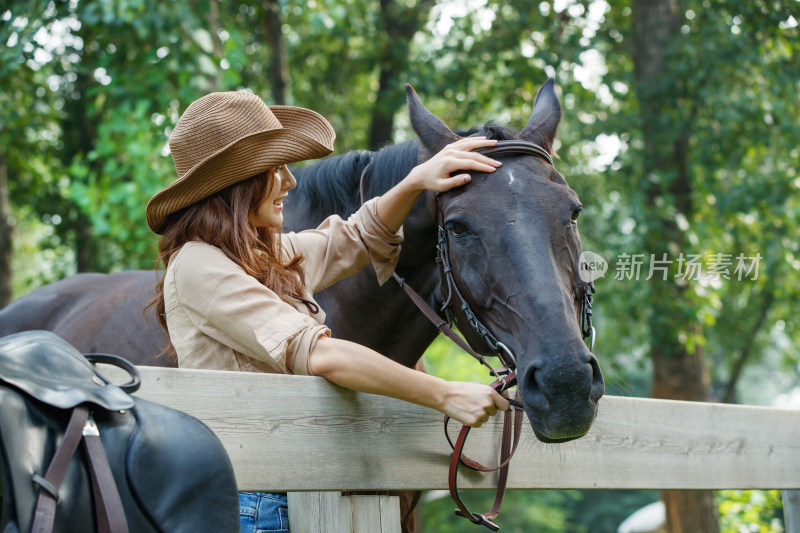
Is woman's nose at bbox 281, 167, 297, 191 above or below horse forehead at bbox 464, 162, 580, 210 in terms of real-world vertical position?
above

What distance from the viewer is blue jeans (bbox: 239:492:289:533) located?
6.93ft

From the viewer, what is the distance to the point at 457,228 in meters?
2.56

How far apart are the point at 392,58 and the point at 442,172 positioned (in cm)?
675

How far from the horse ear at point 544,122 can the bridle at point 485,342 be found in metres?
0.10

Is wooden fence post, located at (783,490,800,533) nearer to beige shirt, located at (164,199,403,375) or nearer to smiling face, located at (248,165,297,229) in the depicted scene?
beige shirt, located at (164,199,403,375)

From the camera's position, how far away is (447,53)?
340 inches

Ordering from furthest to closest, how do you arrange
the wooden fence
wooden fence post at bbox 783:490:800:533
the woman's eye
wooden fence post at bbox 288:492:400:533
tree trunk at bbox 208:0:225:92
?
1. tree trunk at bbox 208:0:225:92
2. wooden fence post at bbox 783:490:800:533
3. the woman's eye
4. wooden fence post at bbox 288:492:400:533
5. the wooden fence

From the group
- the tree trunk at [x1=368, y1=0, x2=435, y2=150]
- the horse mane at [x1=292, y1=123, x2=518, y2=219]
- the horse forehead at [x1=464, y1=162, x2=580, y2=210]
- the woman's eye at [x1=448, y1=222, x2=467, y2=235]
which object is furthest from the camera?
the tree trunk at [x1=368, y1=0, x2=435, y2=150]

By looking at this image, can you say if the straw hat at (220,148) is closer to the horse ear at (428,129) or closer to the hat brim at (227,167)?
the hat brim at (227,167)

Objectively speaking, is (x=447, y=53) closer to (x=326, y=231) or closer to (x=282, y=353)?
(x=326, y=231)

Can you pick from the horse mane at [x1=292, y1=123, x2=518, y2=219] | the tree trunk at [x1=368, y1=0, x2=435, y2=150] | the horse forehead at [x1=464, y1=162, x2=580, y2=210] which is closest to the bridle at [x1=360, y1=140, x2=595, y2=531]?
the horse forehead at [x1=464, y1=162, x2=580, y2=210]

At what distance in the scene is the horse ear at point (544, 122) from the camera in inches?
110

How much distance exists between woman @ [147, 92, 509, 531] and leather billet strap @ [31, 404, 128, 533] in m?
0.69

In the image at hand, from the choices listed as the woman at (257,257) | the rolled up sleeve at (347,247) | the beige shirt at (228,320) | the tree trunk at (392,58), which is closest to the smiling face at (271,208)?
the woman at (257,257)
